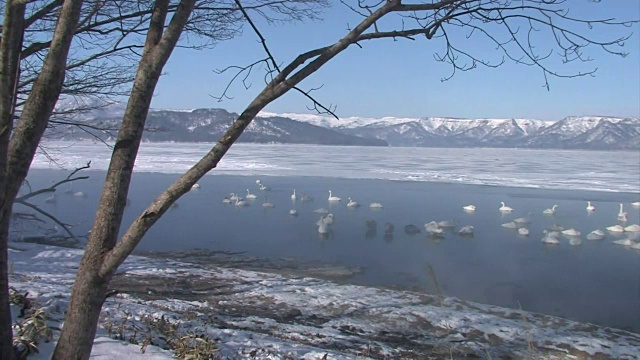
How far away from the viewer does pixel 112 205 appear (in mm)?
2219

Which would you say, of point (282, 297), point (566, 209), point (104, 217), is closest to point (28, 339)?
point (104, 217)

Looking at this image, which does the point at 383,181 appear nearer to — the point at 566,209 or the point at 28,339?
the point at 566,209

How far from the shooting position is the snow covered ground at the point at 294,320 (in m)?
4.98

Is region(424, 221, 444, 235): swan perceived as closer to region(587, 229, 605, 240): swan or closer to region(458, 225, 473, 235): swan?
region(458, 225, 473, 235): swan

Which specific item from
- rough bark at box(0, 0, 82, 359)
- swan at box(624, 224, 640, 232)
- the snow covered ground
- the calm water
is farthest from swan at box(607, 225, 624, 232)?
rough bark at box(0, 0, 82, 359)

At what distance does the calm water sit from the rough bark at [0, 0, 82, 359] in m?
7.80

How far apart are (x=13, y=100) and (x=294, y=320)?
5.36m

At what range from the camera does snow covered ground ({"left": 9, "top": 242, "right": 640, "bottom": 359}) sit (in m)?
4.98

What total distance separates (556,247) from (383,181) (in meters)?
14.6

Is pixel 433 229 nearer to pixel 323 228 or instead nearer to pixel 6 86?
pixel 323 228

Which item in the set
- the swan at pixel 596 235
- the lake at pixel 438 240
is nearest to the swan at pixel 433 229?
the lake at pixel 438 240

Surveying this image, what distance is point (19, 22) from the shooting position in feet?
7.44

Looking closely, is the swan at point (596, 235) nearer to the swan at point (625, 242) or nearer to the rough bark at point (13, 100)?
the swan at point (625, 242)

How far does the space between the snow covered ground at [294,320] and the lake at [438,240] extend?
75 cm
